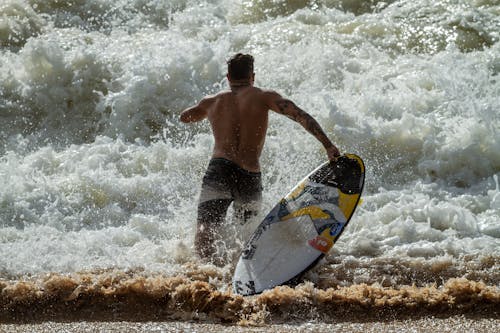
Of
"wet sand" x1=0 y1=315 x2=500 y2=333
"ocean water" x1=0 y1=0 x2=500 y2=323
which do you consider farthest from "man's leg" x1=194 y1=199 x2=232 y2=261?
"wet sand" x1=0 y1=315 x2=500 y2=333

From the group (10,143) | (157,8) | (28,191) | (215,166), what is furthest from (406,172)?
(157,8)

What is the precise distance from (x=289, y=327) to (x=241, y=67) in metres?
1.93

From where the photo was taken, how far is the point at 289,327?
12.7ft

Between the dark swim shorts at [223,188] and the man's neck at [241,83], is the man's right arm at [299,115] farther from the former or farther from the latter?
the dark swim shorts at [223,188]

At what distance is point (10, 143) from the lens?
24.8 feet

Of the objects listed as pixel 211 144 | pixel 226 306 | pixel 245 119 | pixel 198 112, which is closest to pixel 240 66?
pixel 245 119

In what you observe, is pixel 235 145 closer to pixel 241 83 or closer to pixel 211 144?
pixel 241 83

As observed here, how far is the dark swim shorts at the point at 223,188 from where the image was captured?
502 cm

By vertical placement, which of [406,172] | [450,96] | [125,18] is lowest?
[406,172]

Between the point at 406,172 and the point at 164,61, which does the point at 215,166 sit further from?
the point at 164,61

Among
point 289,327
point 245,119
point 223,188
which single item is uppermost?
point 245,119

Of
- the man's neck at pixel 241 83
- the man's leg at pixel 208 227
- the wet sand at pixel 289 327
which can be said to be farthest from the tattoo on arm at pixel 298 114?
the wet sand at pixel 289 327

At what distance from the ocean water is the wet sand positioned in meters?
0.17

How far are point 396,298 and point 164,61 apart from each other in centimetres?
494
